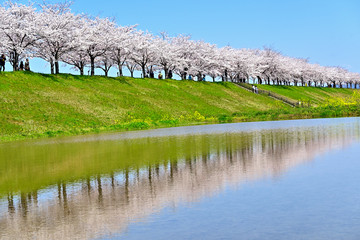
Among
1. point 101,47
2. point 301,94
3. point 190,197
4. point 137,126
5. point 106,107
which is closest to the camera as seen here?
point 190,197

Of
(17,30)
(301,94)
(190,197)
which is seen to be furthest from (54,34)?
(301,94)

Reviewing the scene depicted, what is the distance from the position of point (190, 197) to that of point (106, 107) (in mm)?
44423

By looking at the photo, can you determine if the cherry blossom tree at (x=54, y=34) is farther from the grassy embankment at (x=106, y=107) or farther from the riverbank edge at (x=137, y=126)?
the riverbank edge at (x=137, y=126)

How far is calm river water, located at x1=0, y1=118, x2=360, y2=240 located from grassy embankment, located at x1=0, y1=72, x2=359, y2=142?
22.8 m

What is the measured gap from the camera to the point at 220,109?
6744 cm

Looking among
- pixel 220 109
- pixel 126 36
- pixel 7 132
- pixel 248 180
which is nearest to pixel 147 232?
pixel 248 180

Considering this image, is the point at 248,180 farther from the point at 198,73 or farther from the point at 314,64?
the point at 314,64

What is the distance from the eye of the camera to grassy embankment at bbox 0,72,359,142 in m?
41.7

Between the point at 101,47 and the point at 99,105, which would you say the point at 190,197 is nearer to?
the point at 99,105

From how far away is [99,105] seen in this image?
52.8m

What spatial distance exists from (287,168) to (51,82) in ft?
157

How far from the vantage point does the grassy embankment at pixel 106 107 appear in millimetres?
41688

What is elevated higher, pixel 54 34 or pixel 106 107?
pixel 54 34

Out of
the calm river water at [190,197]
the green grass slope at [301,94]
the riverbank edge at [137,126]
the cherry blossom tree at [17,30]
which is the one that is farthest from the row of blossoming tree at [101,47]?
the calm river water at [190,197]
